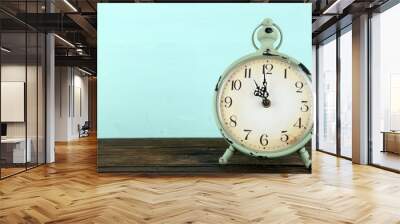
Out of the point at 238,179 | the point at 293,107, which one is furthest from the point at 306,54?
the point at 238,179

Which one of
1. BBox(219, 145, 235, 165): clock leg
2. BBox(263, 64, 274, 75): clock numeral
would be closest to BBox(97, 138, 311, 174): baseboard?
BBox(219, 145, 235, 165): clock leg

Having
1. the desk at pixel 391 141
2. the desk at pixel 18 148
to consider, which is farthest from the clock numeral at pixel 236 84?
the desk at pixel 18 148

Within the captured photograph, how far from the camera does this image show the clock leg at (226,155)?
5.04m

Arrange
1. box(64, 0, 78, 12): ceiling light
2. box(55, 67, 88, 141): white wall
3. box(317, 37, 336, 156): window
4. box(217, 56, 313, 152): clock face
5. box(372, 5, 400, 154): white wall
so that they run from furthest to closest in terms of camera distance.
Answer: box(55, 67, 88, 141): white wall, box(317, 37, 336, 156): window, box(372, 5, 400, 154): white wall, box(64, 0, 78, 12): ceiling light, box(217, 56, 313, 152): clock face

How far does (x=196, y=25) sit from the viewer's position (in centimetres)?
522

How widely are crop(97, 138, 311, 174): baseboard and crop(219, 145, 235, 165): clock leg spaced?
1.9 inches

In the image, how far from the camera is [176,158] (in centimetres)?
521

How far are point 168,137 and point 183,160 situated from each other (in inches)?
15.0

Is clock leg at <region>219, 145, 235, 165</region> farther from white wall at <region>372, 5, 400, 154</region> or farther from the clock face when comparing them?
white wall at <region>372, 5, 400, 154</region>

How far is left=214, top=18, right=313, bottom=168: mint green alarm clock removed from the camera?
194 inches

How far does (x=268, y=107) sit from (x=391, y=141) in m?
2.76

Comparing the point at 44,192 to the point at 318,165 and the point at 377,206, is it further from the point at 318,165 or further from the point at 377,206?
the point at 318,165

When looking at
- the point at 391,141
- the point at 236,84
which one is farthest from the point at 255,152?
the point at 391,141

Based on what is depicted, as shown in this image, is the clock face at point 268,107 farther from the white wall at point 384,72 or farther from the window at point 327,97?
the window at point 327,97
